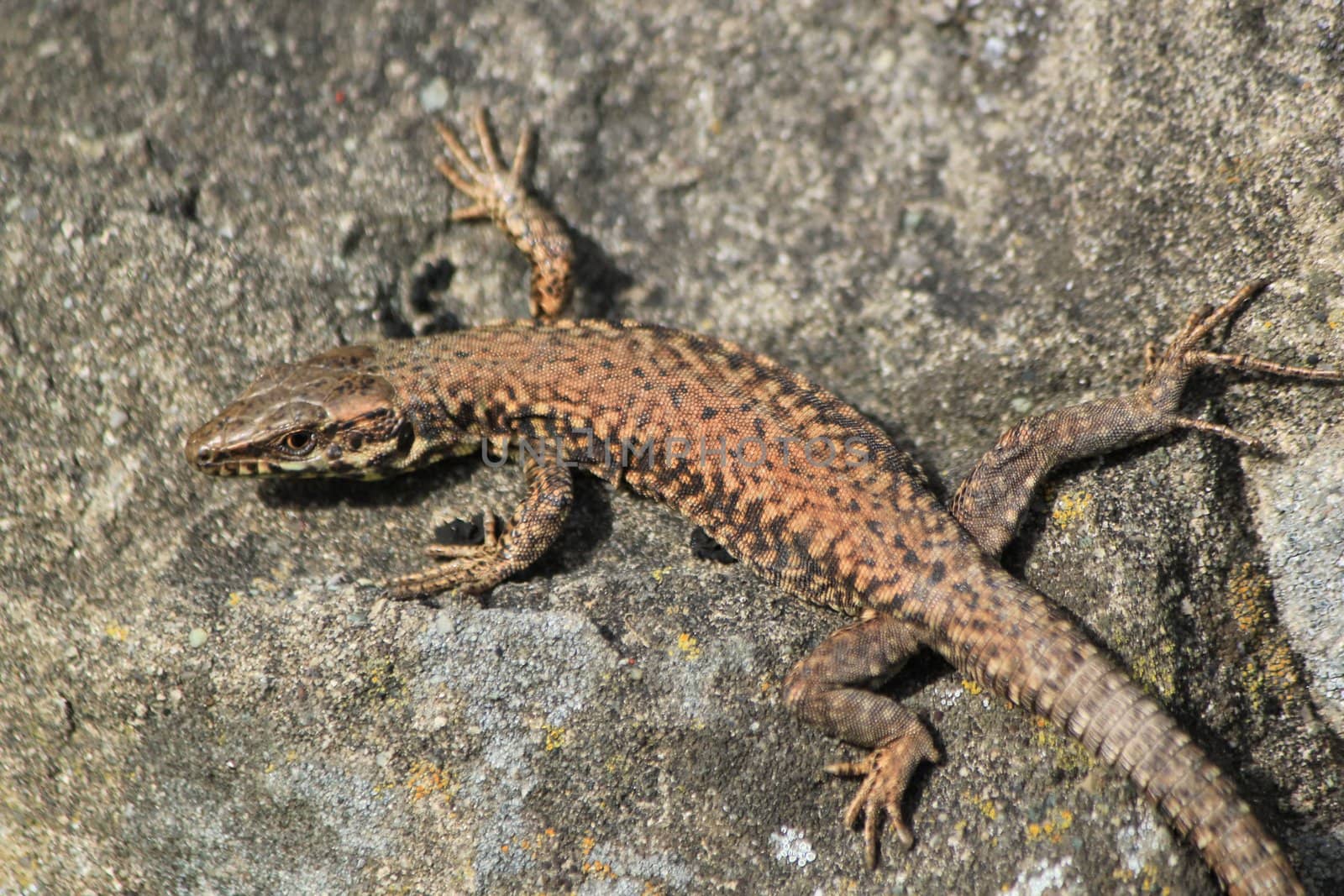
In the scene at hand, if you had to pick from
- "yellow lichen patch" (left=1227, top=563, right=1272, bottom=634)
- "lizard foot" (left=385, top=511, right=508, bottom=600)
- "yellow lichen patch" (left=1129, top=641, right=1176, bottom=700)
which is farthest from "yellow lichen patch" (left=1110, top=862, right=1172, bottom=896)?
"lizard foot" (left=385, top=511, right=508, bottom=600)

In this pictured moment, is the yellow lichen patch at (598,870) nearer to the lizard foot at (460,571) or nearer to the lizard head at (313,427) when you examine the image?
the lizard foot at (460,571)

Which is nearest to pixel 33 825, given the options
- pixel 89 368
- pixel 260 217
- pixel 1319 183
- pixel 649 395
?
pixel 89 368

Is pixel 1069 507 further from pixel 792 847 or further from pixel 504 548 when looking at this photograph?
pixel 504 548

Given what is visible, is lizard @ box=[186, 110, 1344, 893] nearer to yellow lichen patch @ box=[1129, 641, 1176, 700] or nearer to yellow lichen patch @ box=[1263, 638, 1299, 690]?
yellow lichen patch @ box=[1129, 641, 1176, 700]

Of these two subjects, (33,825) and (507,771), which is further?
(33,825)

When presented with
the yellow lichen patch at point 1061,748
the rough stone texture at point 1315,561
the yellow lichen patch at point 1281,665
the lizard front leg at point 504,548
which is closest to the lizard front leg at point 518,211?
the lizard front leg at point 504,548

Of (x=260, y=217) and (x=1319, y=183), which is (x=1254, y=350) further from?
(x=260, y=217)
